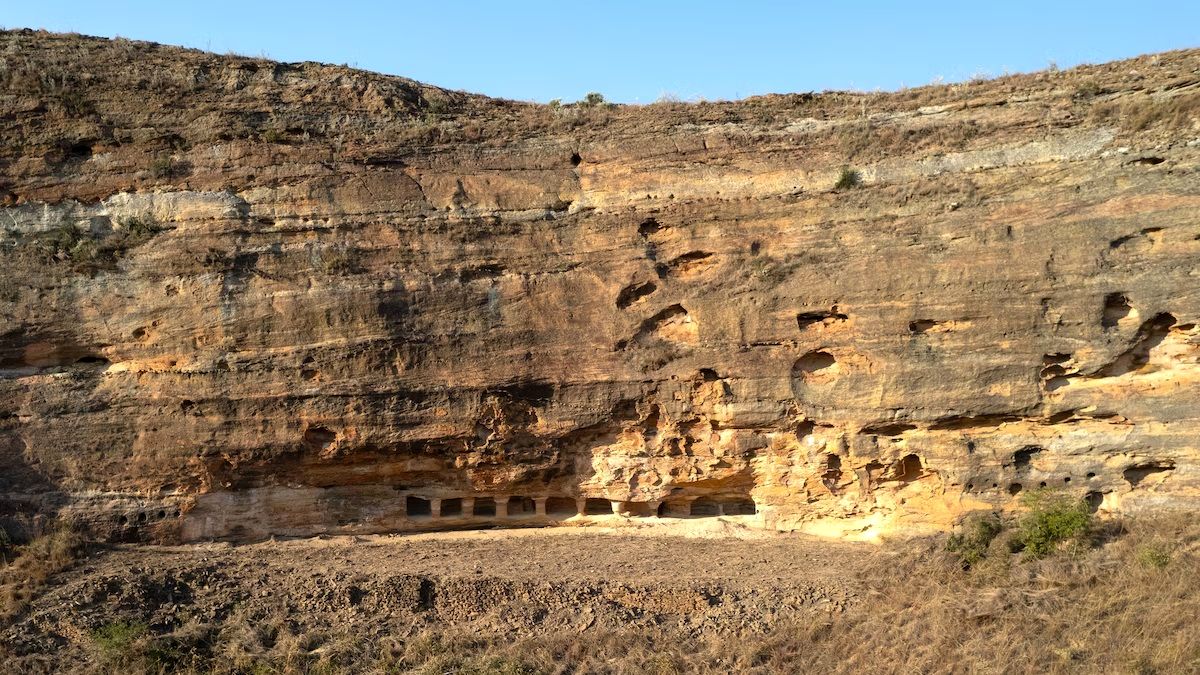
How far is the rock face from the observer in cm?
944

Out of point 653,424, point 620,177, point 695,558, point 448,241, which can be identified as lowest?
point 695,558

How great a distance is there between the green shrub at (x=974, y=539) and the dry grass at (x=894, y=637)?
13 cm

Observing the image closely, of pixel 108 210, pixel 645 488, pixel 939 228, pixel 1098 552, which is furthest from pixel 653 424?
pixel 108 210

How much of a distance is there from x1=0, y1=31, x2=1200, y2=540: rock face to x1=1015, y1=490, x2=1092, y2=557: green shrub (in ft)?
1.05

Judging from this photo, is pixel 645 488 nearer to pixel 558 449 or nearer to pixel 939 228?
pixel 558 449

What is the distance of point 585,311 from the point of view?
34.0ft

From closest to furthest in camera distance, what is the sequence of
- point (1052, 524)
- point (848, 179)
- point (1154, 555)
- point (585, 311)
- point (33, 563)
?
1. point (1154, 555)
2. point (1052, 524)
3. point (33, 563)
4. point (848, 179)
5. point (585, 311)

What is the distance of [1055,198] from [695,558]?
5509 mm

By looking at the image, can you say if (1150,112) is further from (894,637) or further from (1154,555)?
(894,637)

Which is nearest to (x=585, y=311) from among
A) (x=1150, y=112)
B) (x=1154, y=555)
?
(x=1154, y=555)

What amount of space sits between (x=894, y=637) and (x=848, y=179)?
5.01m

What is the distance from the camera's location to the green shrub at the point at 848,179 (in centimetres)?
1023

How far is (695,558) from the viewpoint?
32.6ft

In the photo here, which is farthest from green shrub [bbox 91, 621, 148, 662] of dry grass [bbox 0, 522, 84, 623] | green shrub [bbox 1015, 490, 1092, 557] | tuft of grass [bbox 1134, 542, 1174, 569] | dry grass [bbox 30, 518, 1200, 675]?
tuft of grass [bbox 1134, 542, 1174, 569]
